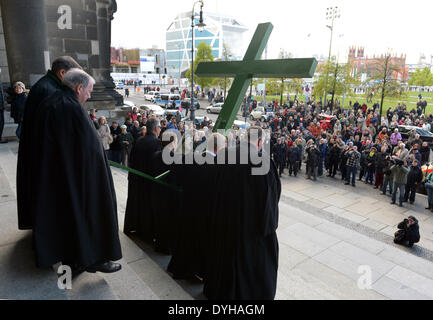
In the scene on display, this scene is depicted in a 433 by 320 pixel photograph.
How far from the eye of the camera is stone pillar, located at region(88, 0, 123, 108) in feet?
37.8

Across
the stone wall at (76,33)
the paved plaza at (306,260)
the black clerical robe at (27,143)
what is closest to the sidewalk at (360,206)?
the paved plaza at (306,260)

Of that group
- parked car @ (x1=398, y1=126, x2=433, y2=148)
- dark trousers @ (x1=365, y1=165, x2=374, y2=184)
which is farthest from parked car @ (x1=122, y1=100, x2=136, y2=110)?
parked car @ (x1=398, y1=126, x2=433, y2=148)

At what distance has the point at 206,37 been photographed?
98.2 meters

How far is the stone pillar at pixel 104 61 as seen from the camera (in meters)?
11.5

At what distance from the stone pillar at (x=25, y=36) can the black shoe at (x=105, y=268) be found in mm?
6783

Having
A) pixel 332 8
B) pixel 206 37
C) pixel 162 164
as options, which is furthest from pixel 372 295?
pixel 206 37

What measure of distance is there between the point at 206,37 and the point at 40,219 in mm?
103008

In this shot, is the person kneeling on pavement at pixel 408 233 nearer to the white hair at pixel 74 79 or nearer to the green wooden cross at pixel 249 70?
the green wooden cross at pixel 249 70

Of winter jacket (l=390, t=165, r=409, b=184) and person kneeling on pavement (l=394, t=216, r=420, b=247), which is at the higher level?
winter jacket (l=390, t=165, r=409, b=184)

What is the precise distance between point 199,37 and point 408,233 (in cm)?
10044

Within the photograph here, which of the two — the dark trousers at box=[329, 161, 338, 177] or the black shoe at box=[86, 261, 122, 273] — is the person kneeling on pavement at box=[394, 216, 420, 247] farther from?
the black shoe at box=[86, 261, 122, 273]

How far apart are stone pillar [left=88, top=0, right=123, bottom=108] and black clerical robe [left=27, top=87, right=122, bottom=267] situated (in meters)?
9.38
